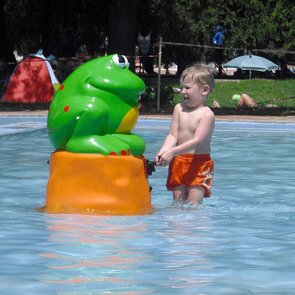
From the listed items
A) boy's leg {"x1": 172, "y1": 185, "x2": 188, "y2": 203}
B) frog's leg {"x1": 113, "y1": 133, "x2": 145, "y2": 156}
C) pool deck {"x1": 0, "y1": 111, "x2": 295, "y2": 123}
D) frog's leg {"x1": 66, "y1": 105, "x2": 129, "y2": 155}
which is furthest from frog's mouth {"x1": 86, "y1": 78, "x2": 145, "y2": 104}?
pool deck {"x1": 0, "y1": 111, "x2": 295, "y2": 123}

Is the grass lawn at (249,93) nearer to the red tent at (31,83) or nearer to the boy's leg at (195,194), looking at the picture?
the red tent at (31,83)

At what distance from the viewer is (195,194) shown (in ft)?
24.5

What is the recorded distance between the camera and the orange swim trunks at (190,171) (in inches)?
292

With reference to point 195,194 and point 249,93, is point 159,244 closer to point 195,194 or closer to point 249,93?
point 195,194

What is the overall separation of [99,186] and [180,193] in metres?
0.74

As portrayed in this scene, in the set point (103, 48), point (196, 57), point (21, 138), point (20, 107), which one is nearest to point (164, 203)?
point (21, 138)

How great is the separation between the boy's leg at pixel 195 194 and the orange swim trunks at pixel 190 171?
32 millimetres

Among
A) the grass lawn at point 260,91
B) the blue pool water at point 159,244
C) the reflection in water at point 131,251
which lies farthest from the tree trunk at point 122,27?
the reflection in water at point 131,251

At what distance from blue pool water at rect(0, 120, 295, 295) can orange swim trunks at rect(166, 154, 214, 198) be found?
0.23 meters

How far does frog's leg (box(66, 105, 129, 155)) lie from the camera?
7.14 meters

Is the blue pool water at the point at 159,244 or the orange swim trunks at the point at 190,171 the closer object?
the blue pool water at the point at 159,244

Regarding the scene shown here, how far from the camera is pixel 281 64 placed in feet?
157

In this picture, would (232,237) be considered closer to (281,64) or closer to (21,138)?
(21,138)

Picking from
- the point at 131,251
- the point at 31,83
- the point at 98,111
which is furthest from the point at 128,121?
the point at 31,83
